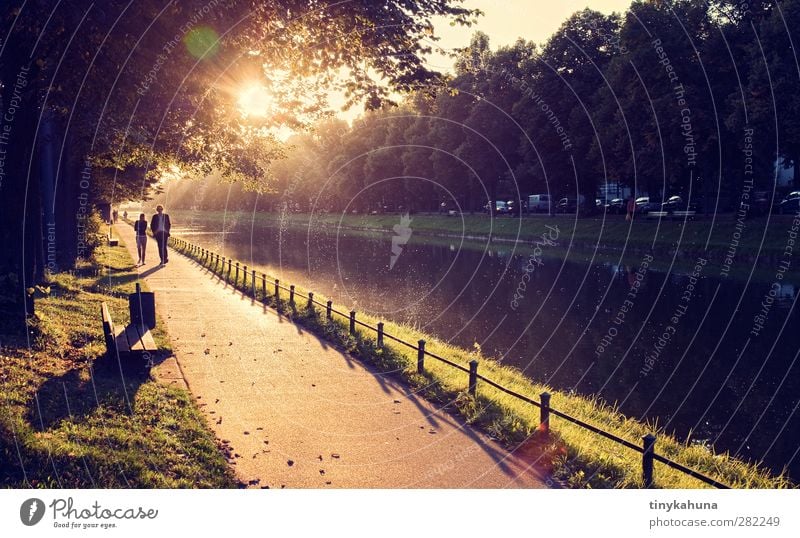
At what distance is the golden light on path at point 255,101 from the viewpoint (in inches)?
569

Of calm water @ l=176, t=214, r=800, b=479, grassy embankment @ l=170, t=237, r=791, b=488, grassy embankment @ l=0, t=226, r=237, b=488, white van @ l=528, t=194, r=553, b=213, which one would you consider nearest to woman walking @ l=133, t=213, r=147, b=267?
calm water @ l=176, t=214, r=800, b=479

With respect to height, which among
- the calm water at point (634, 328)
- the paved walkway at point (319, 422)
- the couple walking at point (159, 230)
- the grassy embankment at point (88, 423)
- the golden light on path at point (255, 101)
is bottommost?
the calm water at point (634, 328)

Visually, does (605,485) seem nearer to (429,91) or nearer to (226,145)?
(429,91)

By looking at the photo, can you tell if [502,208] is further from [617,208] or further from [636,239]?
[636,239]

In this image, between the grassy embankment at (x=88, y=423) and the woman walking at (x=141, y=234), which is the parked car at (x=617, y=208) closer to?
the woman walking at (x=141, y=234)

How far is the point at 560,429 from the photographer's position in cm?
991

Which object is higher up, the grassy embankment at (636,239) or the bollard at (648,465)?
the grassy embankment at (636,239)

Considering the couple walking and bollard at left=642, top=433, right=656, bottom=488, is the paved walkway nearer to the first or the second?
bollard at left=642, top=433, right=656, bottom=488

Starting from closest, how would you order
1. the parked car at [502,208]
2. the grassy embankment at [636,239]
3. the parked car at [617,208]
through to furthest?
the grassy embankment at [636,239] < the parked car at [617,208] < the parked car at [502,208]

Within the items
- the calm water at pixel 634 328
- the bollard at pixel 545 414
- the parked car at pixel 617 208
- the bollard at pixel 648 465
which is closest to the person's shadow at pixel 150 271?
the calm water at pixel 634 328

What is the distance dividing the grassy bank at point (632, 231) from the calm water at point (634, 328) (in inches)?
79.3

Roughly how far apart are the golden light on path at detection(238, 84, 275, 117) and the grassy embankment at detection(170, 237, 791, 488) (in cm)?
556

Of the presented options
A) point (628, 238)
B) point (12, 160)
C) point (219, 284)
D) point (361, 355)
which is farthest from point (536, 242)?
point (12, 160)

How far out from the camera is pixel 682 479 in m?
8.70
